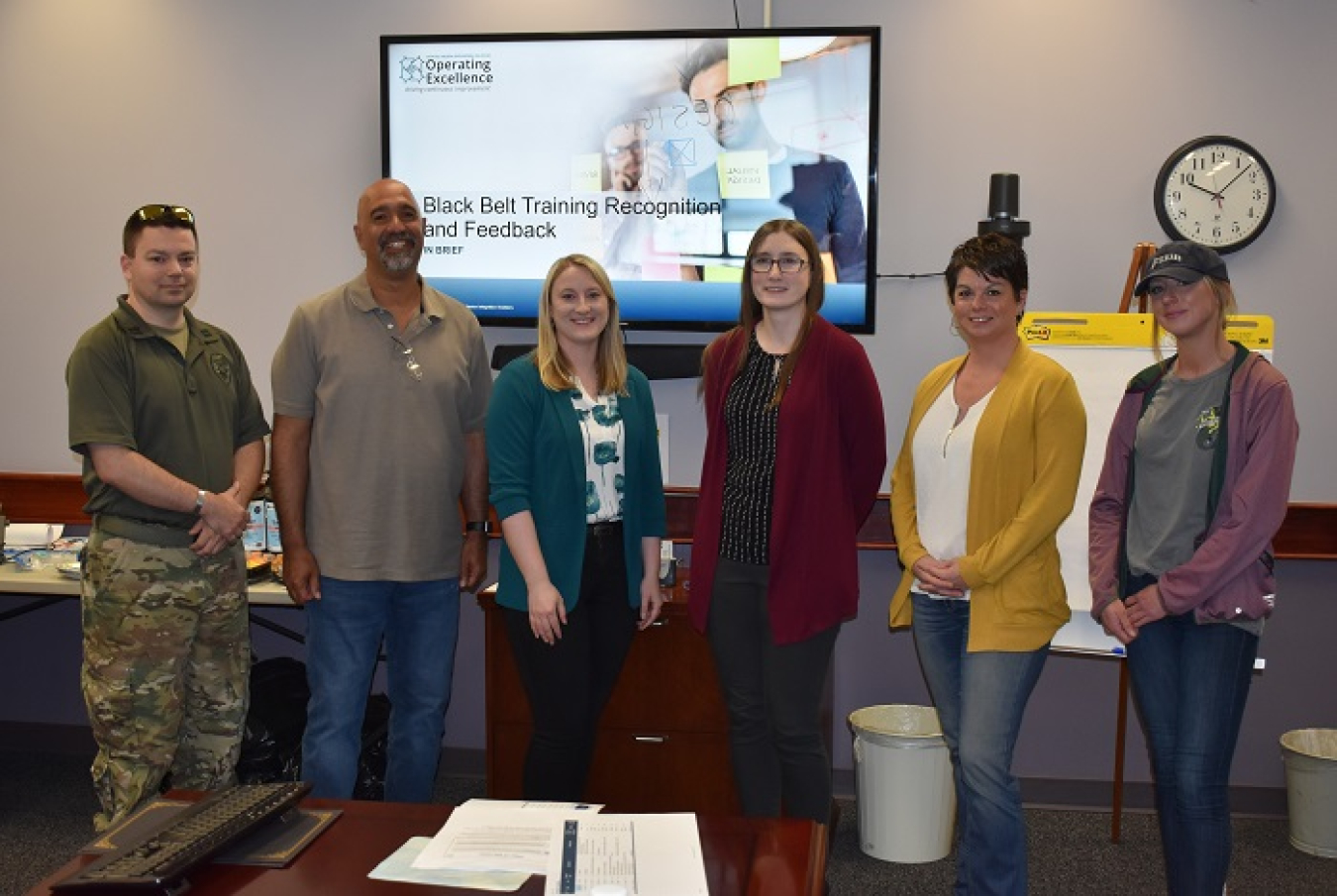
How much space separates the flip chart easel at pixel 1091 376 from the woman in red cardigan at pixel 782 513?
912 millimetres

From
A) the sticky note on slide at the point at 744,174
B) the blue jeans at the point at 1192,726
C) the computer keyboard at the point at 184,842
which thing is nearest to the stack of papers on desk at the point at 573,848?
the computer keyboard at the point at 184,842

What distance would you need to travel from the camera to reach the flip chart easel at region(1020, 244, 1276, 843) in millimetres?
3133

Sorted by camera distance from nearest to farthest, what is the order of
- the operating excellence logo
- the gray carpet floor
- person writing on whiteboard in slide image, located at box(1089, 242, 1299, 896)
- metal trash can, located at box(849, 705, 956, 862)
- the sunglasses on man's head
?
person writing on whiteboard in slide image, located at box(1089, 242, 1299, 896) < the sunglasses on man's head < the gray carpet floor < metal trash can, located at box(849, 705, 956, 862) < the operating excellence logo

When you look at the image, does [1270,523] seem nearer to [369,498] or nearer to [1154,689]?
[1154,689]

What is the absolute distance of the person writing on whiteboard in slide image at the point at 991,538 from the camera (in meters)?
2.38

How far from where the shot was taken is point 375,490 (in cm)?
269

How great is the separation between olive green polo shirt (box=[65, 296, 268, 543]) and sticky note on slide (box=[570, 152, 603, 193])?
47.0 inches

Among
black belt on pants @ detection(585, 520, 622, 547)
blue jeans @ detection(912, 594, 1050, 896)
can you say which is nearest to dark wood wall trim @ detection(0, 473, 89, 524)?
black belt on pants @ detection(585, 520, 622, 547)

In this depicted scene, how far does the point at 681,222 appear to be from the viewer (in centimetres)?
353

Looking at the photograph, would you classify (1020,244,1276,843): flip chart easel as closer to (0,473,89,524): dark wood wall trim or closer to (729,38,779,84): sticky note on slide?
(729,38,779,84): sticky note on slide

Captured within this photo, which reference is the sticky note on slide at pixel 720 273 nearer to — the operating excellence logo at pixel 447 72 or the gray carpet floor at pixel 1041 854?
the operating excellence logo at pixel 447 72

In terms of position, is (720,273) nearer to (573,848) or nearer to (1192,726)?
(1192,726)

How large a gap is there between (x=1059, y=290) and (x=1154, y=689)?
146 centimetres

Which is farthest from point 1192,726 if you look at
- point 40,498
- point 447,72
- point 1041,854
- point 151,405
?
point 40,498
